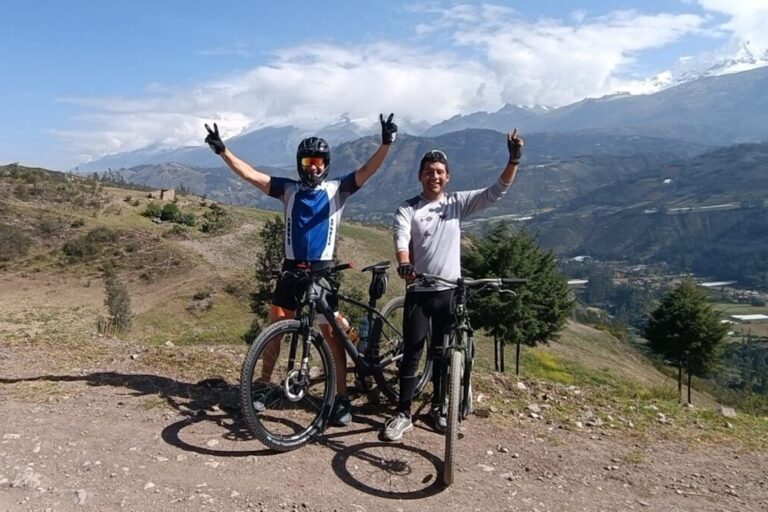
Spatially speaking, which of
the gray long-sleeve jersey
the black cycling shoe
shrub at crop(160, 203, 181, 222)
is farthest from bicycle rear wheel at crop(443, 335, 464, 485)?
shrub at crop(160, 203, 181, 222)

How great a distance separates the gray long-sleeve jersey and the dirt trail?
1.75 metres

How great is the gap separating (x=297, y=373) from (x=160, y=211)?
4908 centimetres

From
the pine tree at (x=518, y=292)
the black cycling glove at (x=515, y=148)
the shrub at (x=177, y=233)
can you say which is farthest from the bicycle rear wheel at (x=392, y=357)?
the shrub at (x=177, y=233)

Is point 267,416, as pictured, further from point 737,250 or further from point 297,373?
point 737,250

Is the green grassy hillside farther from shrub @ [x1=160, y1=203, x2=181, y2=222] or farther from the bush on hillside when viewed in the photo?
shrub @ [x1=160, y1=203, x2=181, y2=222]

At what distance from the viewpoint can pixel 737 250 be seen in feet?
646

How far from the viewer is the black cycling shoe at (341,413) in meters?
5.68

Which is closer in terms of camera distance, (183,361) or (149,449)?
(149,449)

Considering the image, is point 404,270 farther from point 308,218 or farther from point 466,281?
point 308,218

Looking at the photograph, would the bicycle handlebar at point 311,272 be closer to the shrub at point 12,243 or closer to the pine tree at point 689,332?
the pine tree at point 689,332

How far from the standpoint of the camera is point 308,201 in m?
5.45

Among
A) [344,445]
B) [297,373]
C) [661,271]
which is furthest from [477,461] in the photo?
[661,271]

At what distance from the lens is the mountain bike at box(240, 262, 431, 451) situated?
4883 millimetres

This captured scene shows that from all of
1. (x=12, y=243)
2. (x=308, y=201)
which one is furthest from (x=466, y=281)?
(x=12, y=243)
